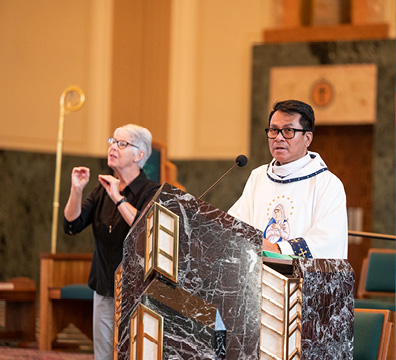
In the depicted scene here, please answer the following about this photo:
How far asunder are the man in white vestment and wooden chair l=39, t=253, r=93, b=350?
9.33ft

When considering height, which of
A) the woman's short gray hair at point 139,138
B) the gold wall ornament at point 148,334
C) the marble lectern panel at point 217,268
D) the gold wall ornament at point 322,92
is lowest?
the gold wall ornament at point 148,334

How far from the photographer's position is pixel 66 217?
12.1 feet

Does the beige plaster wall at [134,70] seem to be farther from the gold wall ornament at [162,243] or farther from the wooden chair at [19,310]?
the gold wall ornament at [162,243]

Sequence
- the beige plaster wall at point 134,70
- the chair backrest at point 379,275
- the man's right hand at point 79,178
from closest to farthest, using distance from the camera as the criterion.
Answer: the man's right hand at point 79,178
the chair backrest at point 379,275
the beige plaster wall at point 134,70

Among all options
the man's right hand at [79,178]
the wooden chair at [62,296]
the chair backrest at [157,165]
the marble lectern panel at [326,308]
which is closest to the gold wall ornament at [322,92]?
the chair backrest at [157,165]

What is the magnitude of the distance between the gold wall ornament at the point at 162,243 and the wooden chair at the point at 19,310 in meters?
4.16

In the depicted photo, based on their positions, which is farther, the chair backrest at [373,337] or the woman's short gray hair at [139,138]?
the woman's short gray hair at [139,138]

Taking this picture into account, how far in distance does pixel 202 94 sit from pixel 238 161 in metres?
7.21

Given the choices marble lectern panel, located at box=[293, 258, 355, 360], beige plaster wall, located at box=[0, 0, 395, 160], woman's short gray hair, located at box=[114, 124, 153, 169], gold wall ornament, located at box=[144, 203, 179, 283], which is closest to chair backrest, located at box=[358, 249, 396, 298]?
woman's short gray hair, located at box=[114, 124, 153, 169]

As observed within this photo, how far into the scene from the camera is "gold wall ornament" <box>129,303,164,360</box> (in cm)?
219

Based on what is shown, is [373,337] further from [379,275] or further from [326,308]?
[379,275]

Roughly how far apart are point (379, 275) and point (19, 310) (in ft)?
9.94

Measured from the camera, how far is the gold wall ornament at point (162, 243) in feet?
7.34

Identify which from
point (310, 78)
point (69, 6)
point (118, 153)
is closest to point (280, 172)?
point (118, 153)
